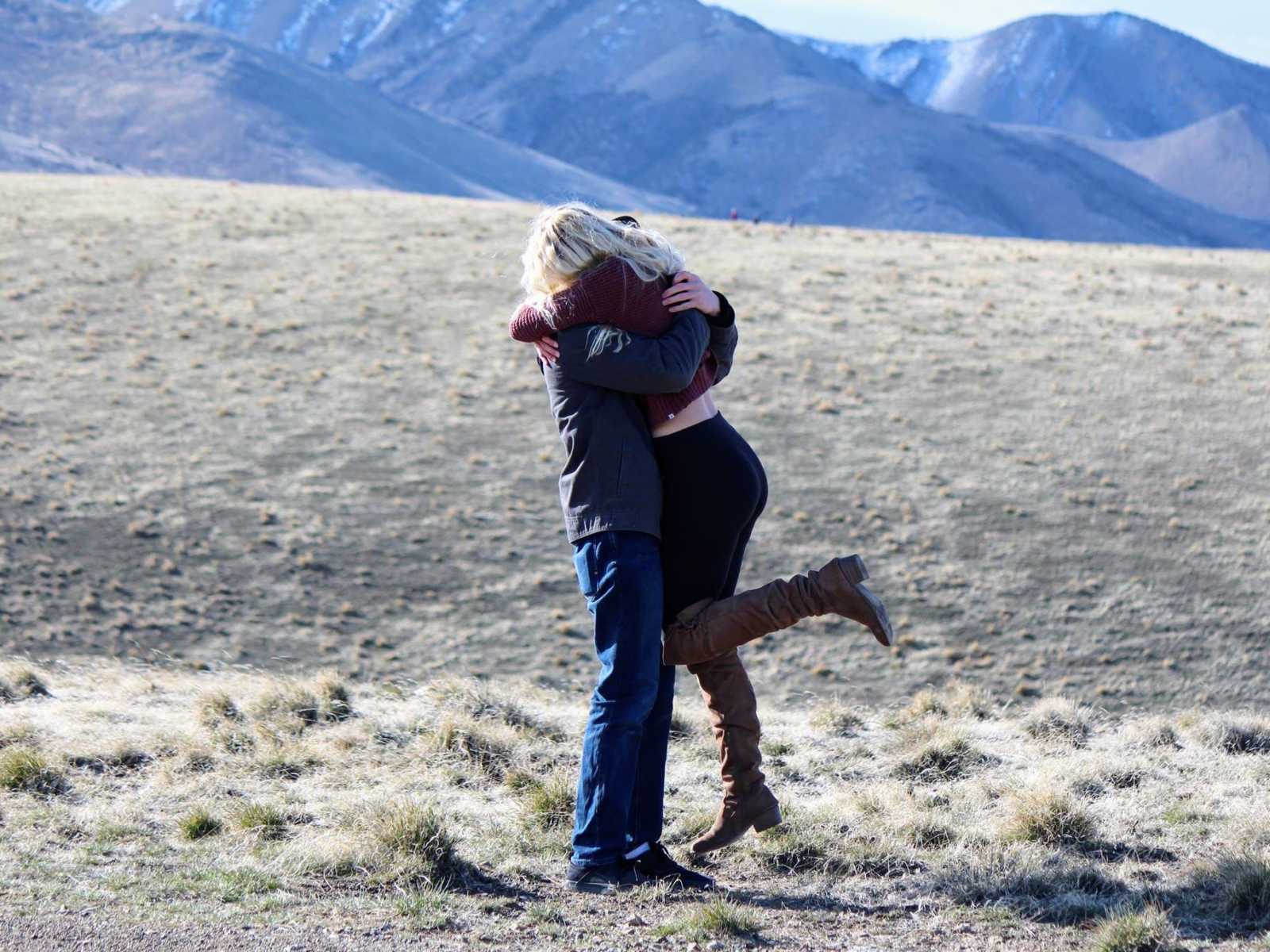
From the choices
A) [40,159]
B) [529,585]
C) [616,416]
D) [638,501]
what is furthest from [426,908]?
[40,159]

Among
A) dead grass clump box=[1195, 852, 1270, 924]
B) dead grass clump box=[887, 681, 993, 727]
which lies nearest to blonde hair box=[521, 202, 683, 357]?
dead grass clump box=[1195, 852, 1270, 924]

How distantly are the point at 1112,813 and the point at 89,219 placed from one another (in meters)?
35.8

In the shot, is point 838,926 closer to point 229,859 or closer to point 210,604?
point 229,859

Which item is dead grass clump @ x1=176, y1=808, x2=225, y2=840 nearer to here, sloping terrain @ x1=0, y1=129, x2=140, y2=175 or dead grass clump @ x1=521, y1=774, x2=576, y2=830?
dead grass clump @ x1=521, y1=774, x2=576, y2=830

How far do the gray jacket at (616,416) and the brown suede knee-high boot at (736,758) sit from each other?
592 mm

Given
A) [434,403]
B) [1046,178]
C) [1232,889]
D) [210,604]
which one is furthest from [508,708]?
[1046,178]

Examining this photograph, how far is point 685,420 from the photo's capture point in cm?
427

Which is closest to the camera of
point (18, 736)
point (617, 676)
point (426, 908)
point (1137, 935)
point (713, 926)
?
point (1137, 935)

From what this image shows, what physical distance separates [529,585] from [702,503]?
13.2 metres

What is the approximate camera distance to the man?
13.5 feet

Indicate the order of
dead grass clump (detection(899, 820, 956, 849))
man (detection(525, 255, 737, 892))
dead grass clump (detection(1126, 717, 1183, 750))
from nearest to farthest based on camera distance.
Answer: man (detection(525, 255, 737, 892)) → dead grass clump (detection(899, 820, 956, 849)) → dead grass clump (detection(1126, 717, 1183, 750))

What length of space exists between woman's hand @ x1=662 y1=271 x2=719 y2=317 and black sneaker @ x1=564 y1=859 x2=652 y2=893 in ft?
6.11

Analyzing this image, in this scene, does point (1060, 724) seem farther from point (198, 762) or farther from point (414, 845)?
point (198, 762)

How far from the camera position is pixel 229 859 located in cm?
443
